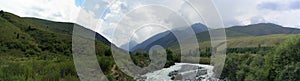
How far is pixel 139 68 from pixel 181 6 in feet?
77.2

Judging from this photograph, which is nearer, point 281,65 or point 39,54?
point 281,65

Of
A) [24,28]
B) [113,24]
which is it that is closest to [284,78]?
[113,24]

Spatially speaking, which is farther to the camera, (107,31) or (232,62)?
(232,62)

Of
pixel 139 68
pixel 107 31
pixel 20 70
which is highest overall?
pixel 107 31

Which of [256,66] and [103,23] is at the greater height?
[103,23]

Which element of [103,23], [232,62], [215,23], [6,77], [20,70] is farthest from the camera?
[232,62]

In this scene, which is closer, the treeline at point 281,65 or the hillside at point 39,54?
the hillside at point 39,54

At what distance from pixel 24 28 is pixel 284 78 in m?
76.7

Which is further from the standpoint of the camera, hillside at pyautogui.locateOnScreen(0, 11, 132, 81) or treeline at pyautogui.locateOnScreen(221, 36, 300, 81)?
treeline at pyautogui.locateOnScreen(221, 36, 300, 81)

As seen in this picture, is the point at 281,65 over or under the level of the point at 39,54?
over

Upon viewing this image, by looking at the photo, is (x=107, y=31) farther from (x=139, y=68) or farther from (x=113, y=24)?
(x=139, y=68)

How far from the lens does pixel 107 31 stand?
18.3 m

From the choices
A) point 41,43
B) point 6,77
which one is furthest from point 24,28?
point 6,77

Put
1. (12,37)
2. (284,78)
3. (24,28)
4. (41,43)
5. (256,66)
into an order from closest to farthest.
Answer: (284,78), (256,66), (12,37), (41,43), (24,28)
